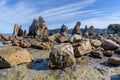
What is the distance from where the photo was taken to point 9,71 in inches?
642

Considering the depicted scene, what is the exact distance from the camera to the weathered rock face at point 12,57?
16.9 m

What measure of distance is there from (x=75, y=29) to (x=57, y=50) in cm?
8096

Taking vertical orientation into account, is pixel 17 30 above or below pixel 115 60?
above

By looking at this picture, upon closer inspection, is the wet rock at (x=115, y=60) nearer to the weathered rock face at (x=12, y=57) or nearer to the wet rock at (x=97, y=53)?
the wet rock at (x=97, y=53)

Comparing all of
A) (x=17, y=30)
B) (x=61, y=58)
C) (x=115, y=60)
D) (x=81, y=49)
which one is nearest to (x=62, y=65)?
Answer: (x=61, y=58)

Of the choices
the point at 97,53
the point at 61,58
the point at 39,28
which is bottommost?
the point at 97,53

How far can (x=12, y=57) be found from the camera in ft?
56.2

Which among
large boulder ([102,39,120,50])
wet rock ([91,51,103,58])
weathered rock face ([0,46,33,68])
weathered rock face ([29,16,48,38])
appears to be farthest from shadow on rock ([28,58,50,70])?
weathered rock face ([29,16,48,38])

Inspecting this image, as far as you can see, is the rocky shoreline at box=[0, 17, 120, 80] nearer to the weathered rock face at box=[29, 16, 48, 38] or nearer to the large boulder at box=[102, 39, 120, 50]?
the large boulder at box=[102, 39, 120, 50]

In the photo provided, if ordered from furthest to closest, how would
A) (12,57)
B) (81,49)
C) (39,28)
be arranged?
(39,28)
(81,49)
(12,57)

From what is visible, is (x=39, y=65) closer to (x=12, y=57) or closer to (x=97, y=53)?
(x=12, y=57)

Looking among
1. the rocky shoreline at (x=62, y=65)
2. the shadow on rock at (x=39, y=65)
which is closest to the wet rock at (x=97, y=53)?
the rocky shoreline at (x=62, y=65)

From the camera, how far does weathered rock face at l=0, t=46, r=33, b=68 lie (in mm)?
16922

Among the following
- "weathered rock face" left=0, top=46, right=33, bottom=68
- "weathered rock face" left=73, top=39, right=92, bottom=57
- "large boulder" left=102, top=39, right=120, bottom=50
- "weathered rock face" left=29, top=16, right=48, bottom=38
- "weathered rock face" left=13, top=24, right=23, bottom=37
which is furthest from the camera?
"weathered rock face" left=13, top=24, right=23, bottom=37
